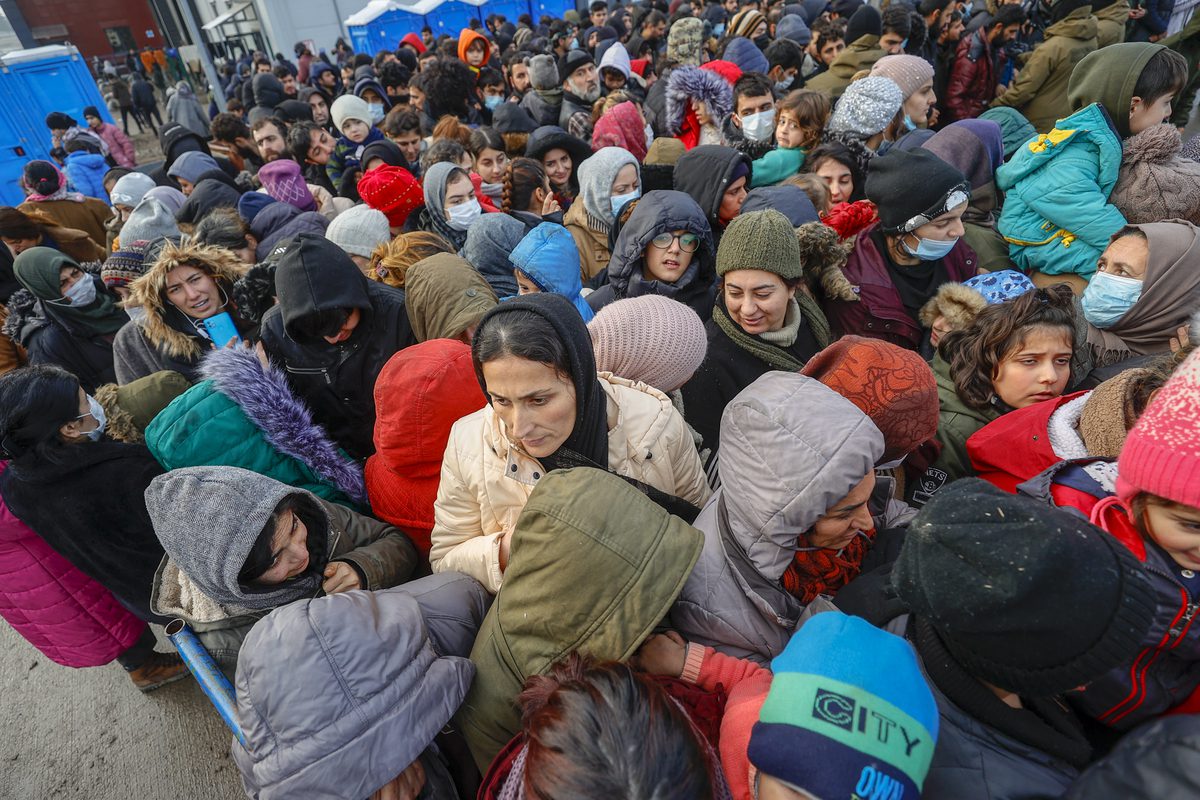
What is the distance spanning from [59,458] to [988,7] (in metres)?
10.7

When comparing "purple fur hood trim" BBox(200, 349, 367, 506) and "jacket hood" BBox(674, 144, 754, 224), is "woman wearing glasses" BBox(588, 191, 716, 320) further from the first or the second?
"purple fur hood trim" BBox(200, 349, 367, 506)

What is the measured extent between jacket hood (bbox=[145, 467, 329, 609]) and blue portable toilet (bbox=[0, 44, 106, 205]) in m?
14.4

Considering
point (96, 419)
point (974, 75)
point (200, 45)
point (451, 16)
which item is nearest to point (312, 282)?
point (96, 419)

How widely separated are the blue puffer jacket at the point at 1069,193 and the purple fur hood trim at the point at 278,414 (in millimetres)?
4125

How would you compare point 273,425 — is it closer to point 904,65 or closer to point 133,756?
point 133,756

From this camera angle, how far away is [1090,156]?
10.3 ft

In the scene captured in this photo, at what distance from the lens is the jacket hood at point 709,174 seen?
3.56 m

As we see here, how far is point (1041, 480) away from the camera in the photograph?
1669 millimetres

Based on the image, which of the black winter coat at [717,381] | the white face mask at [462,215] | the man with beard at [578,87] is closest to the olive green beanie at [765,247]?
the black winter coat at [717,381]

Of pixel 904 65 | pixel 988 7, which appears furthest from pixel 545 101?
pixel 988 7

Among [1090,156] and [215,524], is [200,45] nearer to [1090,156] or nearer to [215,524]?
[215,524]

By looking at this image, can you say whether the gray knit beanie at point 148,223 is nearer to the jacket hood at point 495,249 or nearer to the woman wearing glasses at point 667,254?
the jacket hood at point 495,249

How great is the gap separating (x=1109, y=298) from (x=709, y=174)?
224cm

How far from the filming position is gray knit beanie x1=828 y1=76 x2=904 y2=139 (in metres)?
4.13
